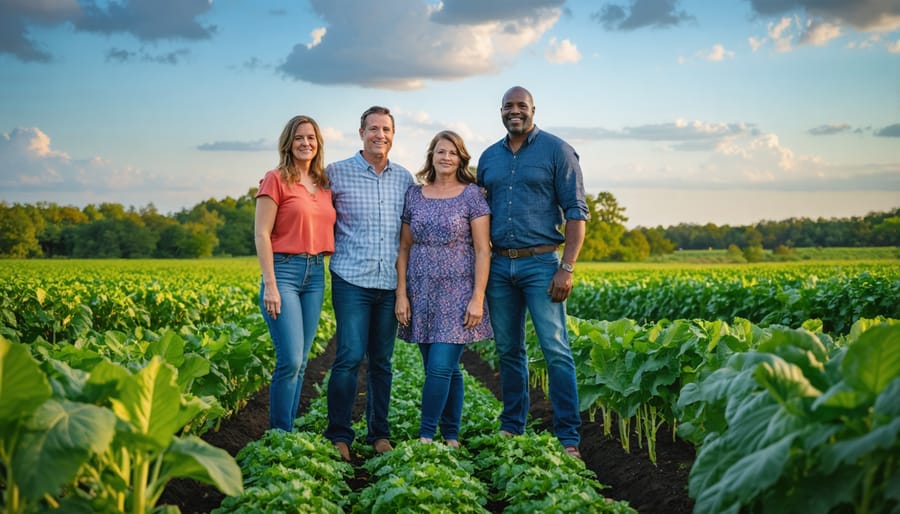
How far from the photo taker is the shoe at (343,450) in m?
5.47

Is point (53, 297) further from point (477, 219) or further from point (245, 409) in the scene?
point (477, 219)

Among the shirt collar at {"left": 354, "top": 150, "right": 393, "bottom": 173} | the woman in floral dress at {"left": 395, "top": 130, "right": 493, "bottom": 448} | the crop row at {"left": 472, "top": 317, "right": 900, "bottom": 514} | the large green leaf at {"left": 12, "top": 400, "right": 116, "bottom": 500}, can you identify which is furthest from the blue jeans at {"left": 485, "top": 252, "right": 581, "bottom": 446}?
the large green leaf at {"left": 12, "top": 400, "right": 116, "bottom": 500}

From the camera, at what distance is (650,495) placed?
4.61m

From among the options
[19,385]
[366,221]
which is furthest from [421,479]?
[19,385]

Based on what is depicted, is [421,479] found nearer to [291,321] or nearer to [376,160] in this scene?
[291,321]

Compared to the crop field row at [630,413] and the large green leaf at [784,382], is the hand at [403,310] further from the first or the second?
the large green leaf at [784,382]

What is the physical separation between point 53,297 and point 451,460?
26.3ft

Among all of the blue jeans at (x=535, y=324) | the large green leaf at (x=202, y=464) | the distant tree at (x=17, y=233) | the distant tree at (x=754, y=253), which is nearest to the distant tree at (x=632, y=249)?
the distant tree at (x=754, y=253)

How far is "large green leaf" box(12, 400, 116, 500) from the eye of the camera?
2506 millimetres

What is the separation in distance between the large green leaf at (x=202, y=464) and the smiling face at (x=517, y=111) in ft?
10.7

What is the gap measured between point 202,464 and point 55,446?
1.70 ft

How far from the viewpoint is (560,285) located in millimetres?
5141

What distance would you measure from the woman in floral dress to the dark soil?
1011 millimetres

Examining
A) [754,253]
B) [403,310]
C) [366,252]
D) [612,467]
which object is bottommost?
[612,467]
